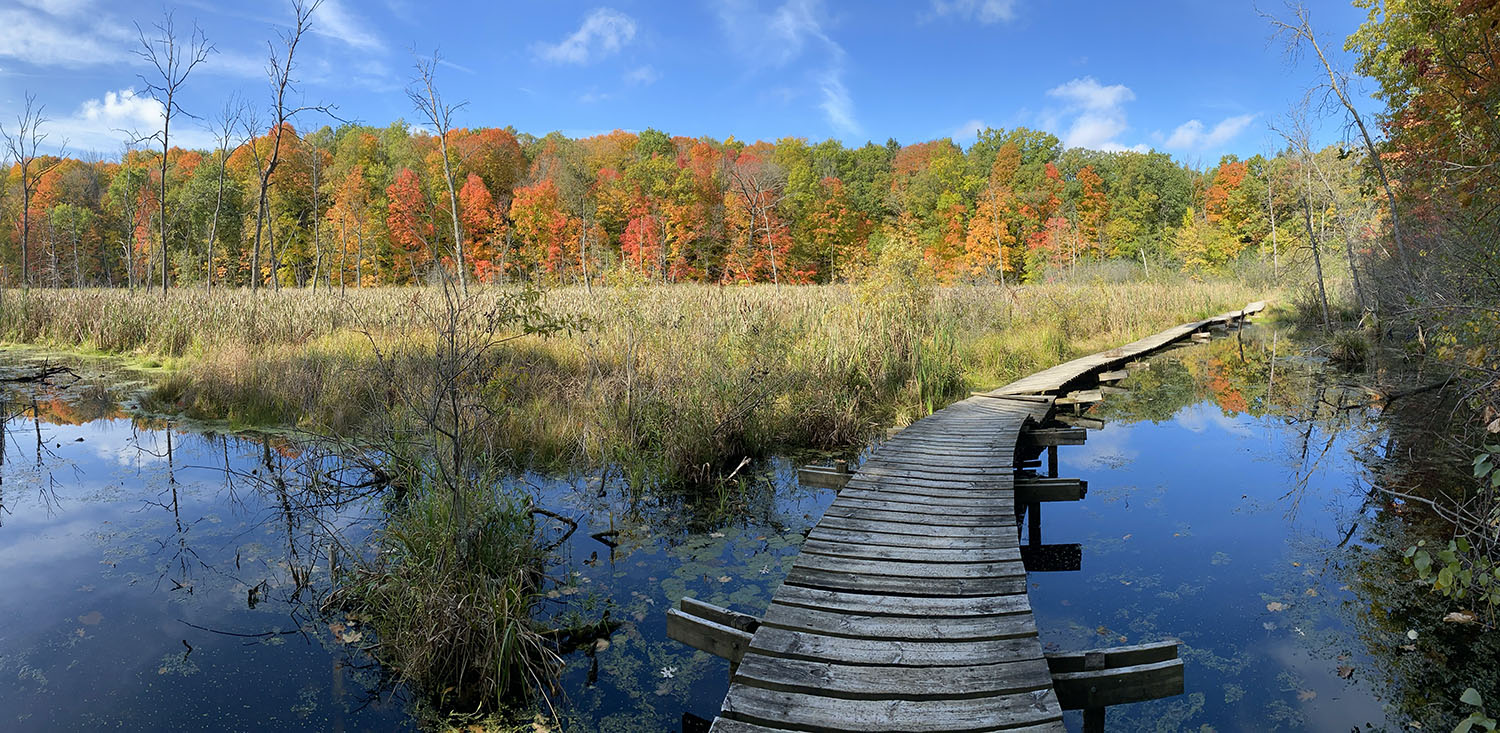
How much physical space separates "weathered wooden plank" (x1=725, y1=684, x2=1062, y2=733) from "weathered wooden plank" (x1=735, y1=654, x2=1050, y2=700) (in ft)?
0.11

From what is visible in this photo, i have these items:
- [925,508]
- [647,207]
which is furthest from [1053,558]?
[647,207]

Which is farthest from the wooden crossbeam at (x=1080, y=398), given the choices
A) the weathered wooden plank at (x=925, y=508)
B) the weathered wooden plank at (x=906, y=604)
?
the weathered wooden plank at (x=906, y=604)

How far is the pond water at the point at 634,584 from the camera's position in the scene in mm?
3152

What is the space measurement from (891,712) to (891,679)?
0.20 meters

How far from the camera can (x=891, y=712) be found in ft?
7.70

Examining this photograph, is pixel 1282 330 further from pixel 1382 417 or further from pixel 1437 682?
pixel 1437 682

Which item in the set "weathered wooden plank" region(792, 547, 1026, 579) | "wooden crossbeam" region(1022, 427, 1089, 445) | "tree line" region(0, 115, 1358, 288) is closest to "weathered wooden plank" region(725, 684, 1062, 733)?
"weathered wooden plank" region(792, 547, 1026, 579)

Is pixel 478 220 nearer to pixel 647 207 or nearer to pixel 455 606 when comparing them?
pixel 647 207

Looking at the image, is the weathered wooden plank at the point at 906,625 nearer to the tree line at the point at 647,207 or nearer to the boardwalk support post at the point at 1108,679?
the boardwalk support post at the point at 1108,679

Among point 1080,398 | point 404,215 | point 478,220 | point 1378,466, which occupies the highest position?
point 478,220

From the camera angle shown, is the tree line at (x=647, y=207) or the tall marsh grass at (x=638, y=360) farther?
the tree line at (x=647, y=207)

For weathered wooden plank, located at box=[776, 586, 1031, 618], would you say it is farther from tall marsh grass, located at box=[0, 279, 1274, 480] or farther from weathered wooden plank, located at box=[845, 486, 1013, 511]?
tall marsh grass, located at box=[0, 279, 1274, 480]

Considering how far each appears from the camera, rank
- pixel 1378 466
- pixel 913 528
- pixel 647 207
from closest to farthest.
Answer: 1. pixel 913 528
2. pixel 1378 466
3. pixel 647 207

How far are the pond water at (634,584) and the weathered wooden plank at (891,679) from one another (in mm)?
729
